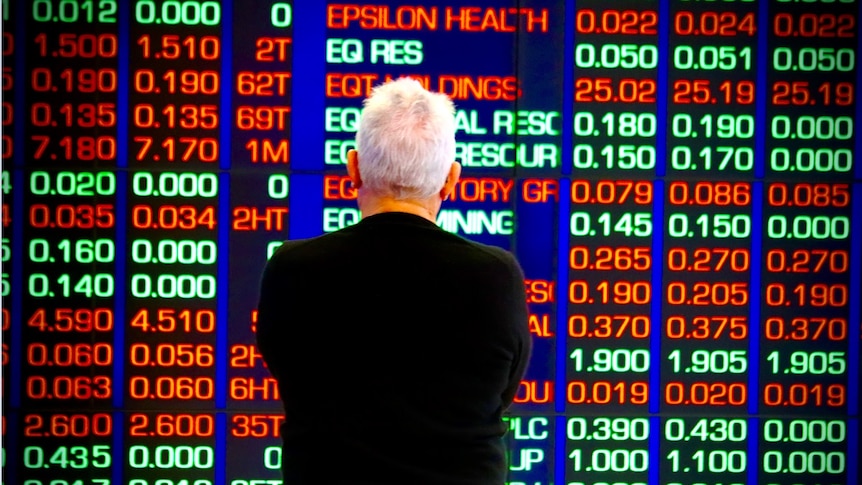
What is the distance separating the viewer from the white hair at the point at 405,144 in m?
1.43

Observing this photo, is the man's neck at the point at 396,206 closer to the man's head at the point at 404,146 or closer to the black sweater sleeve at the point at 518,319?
the man's head at the point at 404,146

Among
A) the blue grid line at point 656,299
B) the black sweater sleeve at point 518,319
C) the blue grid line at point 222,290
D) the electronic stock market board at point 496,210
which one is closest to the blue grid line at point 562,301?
the electronic stock market board at point 496,210

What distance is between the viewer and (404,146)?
1429mm

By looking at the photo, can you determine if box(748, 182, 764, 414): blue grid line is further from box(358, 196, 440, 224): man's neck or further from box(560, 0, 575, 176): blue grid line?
box(358, 196, 440, 224): man's neck

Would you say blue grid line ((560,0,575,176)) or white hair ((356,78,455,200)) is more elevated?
blue grid line ((560,0,575,176))

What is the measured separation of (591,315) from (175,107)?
1555 mm

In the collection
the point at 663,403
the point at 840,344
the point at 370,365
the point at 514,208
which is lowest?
the point at 663,403

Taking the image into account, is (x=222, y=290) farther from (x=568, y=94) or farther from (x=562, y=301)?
(x=568, y=94)

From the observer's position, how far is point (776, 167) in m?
3.11

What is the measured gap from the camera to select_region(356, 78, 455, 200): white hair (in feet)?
4.68

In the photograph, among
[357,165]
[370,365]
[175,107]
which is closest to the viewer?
[370,365]

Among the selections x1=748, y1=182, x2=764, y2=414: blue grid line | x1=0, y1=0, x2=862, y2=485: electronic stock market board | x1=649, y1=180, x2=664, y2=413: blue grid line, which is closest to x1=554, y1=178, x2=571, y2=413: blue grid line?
x1=0, y1=0, x2=862, y2=485: electronic stock market board

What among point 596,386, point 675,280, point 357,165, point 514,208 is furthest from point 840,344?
point 357,165

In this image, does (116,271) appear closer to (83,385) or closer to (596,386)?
(83,385)
